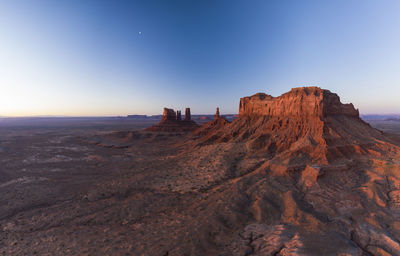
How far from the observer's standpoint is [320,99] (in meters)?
20.2

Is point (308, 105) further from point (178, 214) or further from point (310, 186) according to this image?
point (178, 214)

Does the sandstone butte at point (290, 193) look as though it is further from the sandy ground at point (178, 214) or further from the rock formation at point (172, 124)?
the rock formation at point (172, 124)

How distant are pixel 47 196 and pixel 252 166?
18556 mm

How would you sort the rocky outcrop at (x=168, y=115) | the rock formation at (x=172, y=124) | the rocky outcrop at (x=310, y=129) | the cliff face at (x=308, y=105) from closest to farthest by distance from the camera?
the rocky outcrop at (x=310, y=129) < the cliff face at (x=308, y=105) < the rock formation at (x=172, y=124) < the rocky outcrop at (x=168, y=115)

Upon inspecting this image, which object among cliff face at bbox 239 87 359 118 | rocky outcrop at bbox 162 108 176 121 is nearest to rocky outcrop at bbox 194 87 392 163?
cliff face at bbox 239 87 359 118

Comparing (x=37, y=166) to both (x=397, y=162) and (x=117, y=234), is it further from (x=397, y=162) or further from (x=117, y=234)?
(x=397, y=162)

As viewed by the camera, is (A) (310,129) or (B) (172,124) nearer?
(A) (310,129)

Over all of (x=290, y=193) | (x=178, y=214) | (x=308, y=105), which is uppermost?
(x=308, y=105)

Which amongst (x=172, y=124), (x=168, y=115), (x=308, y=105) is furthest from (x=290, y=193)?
(x=168, y=115)

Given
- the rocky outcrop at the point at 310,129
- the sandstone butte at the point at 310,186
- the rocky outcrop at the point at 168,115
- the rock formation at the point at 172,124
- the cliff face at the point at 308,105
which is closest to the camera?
the sandstone butte at the point at 310,186

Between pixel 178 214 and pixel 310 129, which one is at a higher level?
pixel 310 129

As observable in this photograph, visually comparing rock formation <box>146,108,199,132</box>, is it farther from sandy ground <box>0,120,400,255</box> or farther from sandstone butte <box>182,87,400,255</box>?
sandy ground <box>0,120,400,255</box>

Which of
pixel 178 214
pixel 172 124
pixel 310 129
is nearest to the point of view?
pixel 178 214

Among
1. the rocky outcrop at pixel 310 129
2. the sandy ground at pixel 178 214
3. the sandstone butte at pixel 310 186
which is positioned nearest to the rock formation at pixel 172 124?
the rocky outcrop at pixel 310 129
